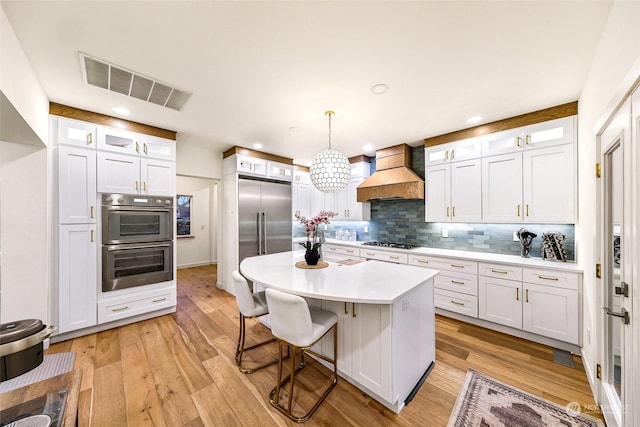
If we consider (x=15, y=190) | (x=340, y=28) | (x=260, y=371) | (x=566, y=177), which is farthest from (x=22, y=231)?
(x=566, y=177)

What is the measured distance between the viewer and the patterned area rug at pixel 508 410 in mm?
1560

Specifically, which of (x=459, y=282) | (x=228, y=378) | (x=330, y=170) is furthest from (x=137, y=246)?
(x=459, y=282)

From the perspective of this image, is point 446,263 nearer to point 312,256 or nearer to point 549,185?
point 549,185

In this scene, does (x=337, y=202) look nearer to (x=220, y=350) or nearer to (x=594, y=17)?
(x=220, y=350)

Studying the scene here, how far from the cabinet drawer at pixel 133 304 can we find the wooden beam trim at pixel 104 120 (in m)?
2.14

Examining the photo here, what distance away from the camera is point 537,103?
2.50 metres

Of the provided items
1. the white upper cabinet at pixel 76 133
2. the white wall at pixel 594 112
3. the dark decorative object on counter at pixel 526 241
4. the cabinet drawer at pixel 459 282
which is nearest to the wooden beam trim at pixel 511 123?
the white wall at pixel 594 112

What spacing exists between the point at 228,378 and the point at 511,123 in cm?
412

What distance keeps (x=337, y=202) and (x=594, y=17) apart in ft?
12.9

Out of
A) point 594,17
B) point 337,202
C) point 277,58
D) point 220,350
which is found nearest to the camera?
point 594,17

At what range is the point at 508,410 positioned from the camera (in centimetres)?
166

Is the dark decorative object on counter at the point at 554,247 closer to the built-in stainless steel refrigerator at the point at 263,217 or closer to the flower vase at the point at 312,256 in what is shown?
the flower vase at the point at 312,256

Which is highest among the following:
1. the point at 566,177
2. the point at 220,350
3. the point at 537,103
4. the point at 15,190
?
the point at 537,103

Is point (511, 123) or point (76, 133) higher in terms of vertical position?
point (511, 123)
